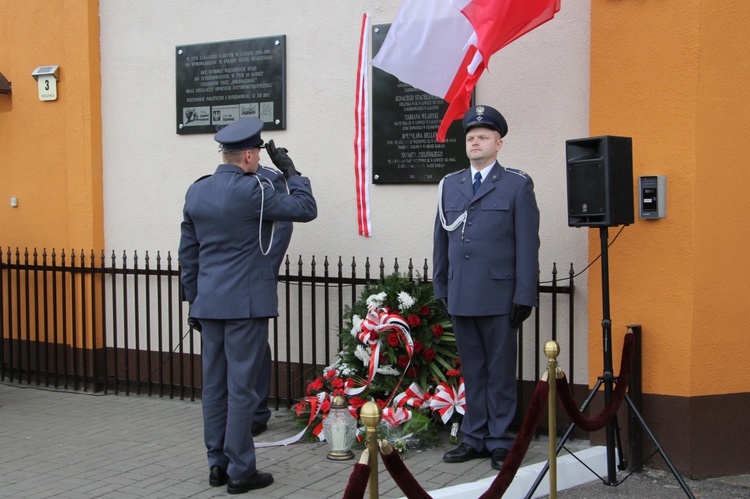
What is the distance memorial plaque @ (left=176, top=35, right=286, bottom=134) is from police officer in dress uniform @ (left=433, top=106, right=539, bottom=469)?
2.45 metres

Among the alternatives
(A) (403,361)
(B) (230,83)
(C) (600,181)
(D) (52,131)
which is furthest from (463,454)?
(D) (52,131)

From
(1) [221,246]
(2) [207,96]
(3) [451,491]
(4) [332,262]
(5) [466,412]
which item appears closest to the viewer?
(3) [451,491]

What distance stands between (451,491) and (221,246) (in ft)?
6.20

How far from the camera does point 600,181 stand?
5.18 m

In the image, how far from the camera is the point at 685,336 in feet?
17.9

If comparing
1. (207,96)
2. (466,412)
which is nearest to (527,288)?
(466,412)

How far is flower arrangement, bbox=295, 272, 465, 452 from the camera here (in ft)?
19.8

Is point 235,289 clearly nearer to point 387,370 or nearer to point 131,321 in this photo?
point 387,370

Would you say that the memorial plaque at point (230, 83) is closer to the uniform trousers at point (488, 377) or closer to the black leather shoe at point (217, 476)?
the uniform trousers at point (488, 377)

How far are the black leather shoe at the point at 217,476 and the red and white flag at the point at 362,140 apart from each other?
2.53m

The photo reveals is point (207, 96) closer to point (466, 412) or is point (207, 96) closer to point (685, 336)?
point (466, 412)

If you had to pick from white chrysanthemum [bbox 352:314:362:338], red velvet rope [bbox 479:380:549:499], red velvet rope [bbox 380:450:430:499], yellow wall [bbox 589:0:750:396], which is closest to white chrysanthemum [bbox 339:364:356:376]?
white chrysanthemum [bbox 352:314:362:338]

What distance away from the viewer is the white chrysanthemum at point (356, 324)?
249 inches

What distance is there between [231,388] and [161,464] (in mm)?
995
